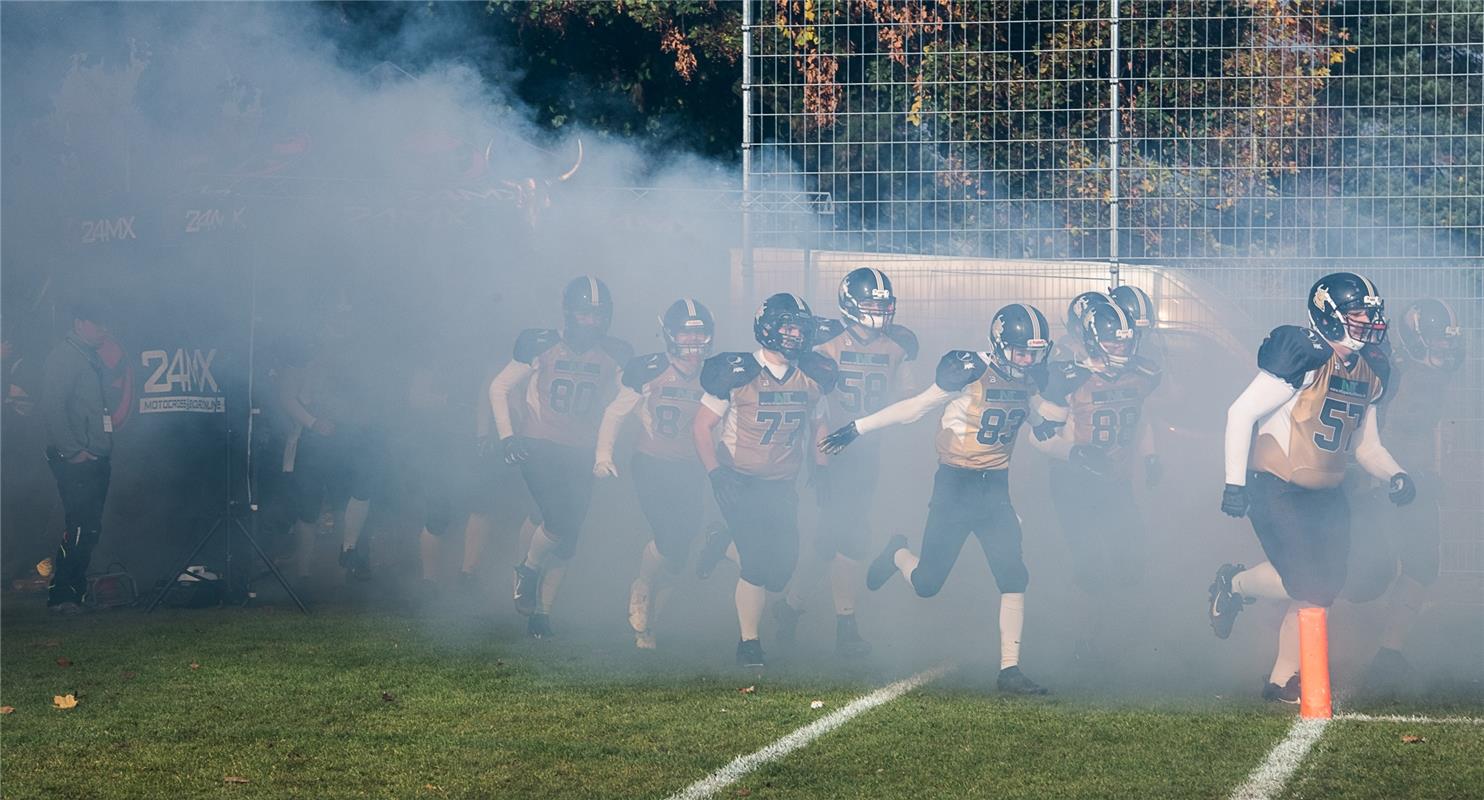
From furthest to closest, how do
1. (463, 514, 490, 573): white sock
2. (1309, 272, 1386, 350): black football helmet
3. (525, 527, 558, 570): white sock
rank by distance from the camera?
(463, 514, 490, 573): white sock, (525, 527, 558, 570): white sock, (1309, 272, 1386, 350): black football helmet

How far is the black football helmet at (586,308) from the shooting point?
10578 millimetres

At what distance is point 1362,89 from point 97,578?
30.5ft

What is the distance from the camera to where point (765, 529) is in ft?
30.0

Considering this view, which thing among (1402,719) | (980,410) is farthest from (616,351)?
(1402,719)

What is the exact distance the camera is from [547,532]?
10.1 meters

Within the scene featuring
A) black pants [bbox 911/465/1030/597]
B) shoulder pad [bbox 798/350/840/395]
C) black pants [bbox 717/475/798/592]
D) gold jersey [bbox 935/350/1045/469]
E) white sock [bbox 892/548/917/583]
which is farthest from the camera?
shoulder pad [bbox 798/350/840/395]

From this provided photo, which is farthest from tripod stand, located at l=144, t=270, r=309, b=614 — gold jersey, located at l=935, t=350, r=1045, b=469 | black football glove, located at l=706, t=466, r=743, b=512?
gold jersey, located at l=935, t=350, r=1045, b=469

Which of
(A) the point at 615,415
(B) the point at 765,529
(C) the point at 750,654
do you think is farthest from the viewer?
(A) the point at 615,415

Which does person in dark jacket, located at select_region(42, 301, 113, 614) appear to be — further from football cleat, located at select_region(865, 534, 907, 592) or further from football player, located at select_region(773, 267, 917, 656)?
football cleat, located at select_region(865, 534, 907, 592)

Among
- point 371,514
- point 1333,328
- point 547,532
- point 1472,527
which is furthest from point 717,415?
point 1472,527

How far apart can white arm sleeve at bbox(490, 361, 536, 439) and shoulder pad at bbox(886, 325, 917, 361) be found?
229 cm

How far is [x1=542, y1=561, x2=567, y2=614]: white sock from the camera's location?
10.0 metres

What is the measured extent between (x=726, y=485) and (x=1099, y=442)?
2.18m

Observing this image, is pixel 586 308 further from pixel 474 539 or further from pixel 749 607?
pixel 749 607
